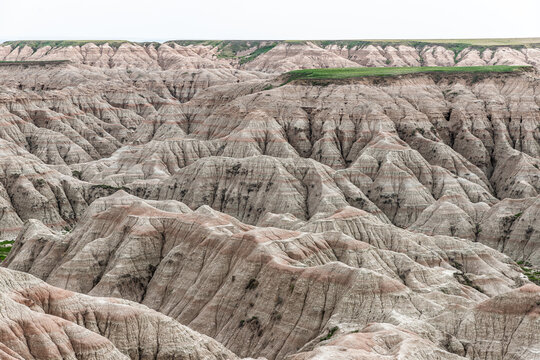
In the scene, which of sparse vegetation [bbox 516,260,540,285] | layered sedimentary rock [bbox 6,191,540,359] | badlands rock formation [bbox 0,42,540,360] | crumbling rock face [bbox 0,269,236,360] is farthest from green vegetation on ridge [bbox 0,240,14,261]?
sparse vegetation [bbox 516,260,540,285]

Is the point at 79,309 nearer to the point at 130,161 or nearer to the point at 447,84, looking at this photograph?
the point at 130,161

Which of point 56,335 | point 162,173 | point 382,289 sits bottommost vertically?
point 162,173

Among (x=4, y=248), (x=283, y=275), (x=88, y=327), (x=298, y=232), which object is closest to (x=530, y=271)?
(x=298, y=232)

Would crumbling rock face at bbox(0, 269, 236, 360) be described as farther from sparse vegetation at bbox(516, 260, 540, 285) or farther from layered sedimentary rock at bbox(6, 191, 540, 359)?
sparse vegetation at bbox(516, 260, 540, 285)

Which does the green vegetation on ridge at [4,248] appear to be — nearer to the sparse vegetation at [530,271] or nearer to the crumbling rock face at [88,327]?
the crumbling rock face at [88,327]

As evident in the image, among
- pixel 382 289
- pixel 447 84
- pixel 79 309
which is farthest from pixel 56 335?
pixel 447 84

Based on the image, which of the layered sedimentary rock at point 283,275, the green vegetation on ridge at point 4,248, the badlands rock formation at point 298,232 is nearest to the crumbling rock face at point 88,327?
the badlands rock formation at point 298,232
